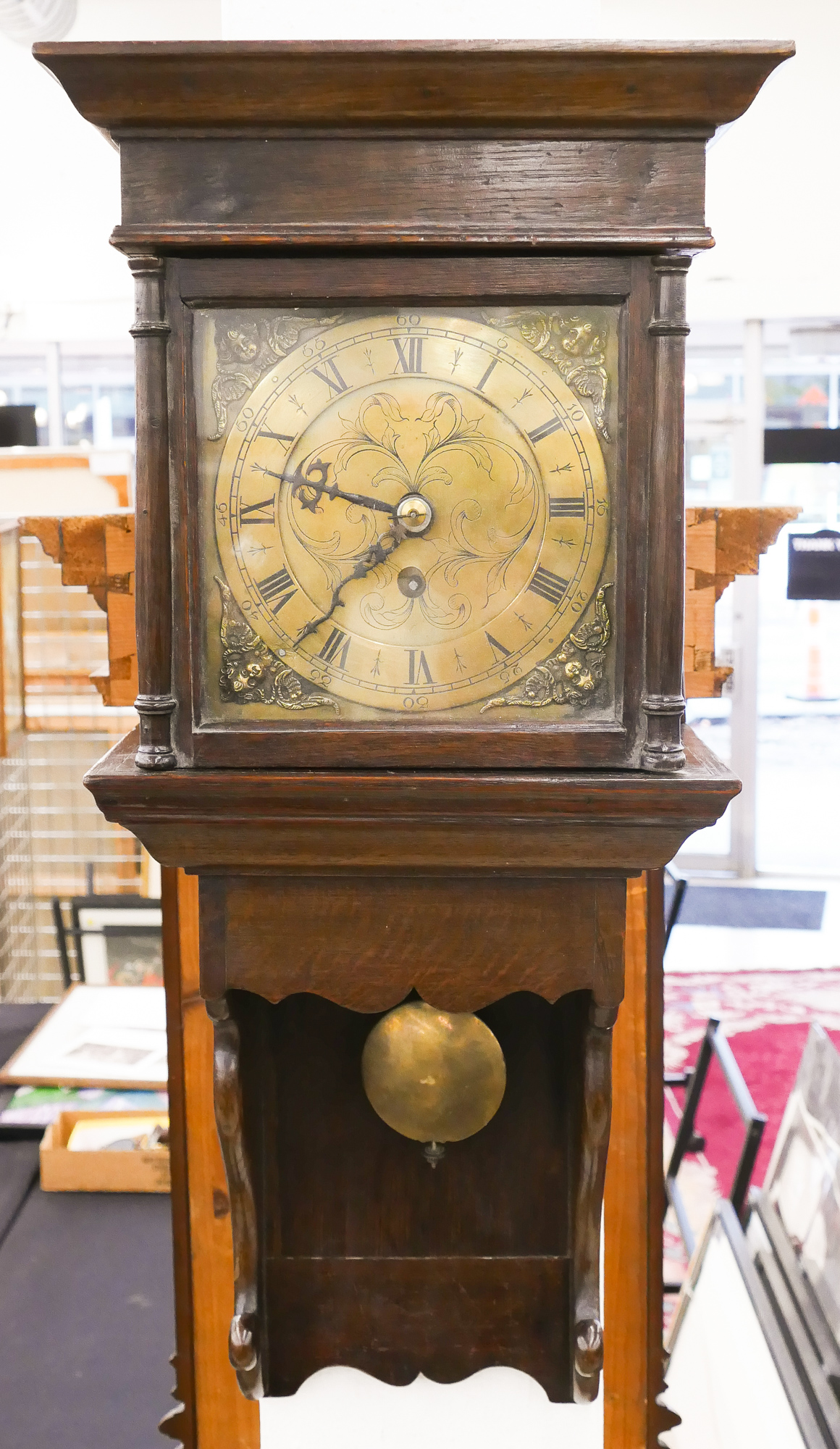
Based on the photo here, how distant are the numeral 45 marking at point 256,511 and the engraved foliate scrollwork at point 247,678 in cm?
6

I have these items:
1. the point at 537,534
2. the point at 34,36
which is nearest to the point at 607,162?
the point at 537,534

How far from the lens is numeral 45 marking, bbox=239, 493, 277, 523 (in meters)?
0.78

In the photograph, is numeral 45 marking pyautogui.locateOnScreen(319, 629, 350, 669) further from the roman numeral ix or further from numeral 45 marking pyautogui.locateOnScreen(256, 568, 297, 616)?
the roman numeral ix

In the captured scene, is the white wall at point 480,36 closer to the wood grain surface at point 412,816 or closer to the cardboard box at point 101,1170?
the wood grain surface at point 412,816

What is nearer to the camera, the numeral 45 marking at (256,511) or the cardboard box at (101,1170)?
the numeral 45 marking at (256,511)

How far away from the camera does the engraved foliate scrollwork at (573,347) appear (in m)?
0.76

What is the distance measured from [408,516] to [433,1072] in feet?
1.38

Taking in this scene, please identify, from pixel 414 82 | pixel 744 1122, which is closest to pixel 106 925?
pixel 744 1122

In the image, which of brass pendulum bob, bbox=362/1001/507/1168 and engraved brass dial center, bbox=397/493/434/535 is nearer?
engraved brass dial center, bbox=397/493/434/535

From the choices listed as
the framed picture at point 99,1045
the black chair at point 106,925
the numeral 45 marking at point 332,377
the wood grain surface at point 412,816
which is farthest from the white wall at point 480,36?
the black chair at point 106,925

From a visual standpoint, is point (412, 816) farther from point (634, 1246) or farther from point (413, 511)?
point (634, 1246)

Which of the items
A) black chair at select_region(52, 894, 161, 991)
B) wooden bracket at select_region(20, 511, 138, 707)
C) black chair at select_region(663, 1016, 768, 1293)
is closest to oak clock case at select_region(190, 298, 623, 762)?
wooden bracket at select_region(20, 511, 138, 707)

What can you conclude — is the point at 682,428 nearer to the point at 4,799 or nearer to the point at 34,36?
the point at 34,36

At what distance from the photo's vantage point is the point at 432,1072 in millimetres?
933
